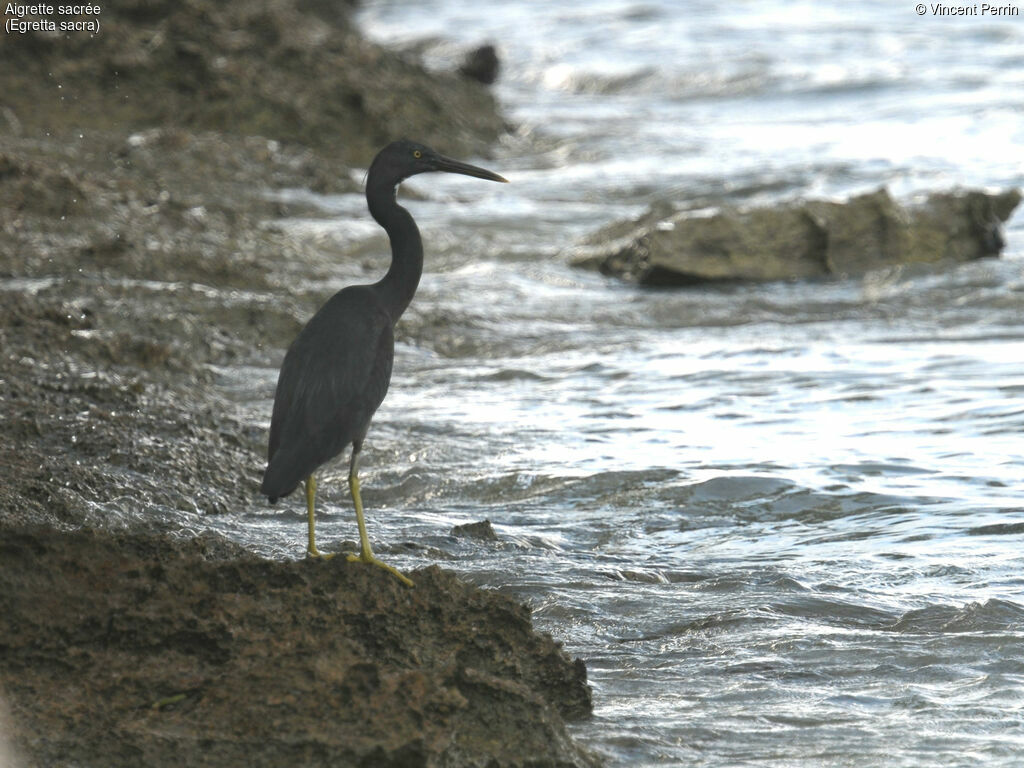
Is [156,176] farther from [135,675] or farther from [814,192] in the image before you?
[135,675]

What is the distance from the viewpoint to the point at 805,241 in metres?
9.43

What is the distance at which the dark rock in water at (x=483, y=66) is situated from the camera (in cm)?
1870

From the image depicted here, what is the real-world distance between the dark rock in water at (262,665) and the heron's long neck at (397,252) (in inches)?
56.5

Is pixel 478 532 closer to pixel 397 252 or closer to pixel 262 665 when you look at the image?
pixel 397 252

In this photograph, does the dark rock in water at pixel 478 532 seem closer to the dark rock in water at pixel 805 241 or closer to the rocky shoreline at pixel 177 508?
the rocky shoreline at pixel 177 508

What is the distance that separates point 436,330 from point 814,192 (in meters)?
5.06

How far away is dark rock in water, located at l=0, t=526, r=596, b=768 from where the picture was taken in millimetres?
2600

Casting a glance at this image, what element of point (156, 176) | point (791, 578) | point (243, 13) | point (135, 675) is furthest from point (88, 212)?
point (243, 13)

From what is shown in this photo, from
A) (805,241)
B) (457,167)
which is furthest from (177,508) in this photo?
(805,241)

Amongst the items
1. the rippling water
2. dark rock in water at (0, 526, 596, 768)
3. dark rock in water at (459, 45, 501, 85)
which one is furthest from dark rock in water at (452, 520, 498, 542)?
dark rock in water at (459, 45, 501, 85)

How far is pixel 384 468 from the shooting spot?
5504 mm

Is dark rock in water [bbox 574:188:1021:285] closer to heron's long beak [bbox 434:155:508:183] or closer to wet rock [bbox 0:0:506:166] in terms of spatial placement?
heron's long beak [bbox 434:155:508:183]

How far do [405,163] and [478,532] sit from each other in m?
1.37

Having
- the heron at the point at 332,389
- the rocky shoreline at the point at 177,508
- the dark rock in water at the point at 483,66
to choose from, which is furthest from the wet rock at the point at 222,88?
the heron at the point at 332,389
